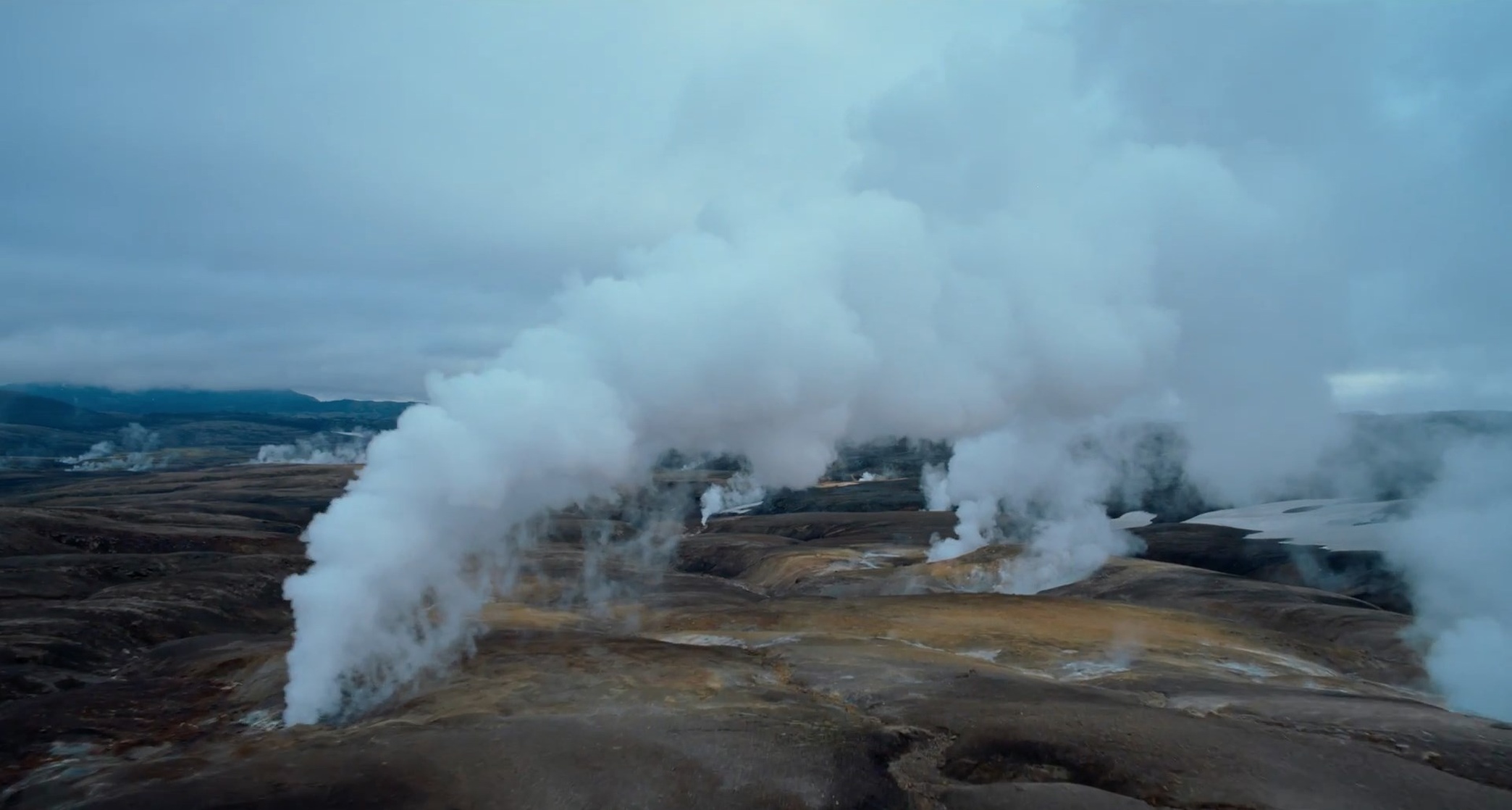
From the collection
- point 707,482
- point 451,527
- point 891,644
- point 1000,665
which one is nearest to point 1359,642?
point 1000,665

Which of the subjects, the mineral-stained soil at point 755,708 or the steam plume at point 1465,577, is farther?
the steam plume at point 1465,577

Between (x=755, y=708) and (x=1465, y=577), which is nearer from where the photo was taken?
(x=755, y=708)

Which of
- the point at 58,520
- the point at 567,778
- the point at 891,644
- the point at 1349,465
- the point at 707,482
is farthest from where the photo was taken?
the point at 707,482

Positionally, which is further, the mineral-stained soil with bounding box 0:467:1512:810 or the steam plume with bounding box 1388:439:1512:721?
the steam plume with bounding box 1388:439:1512:721

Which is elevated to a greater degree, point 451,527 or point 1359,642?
point 451,527

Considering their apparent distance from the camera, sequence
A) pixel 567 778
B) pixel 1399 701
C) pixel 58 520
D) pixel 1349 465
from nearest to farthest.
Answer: pixel 567 778, pixel 1399 701, pixel 58 520, pixel 1349 465

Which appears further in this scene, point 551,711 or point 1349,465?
point 1349,465

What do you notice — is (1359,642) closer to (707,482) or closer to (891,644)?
(891,644)

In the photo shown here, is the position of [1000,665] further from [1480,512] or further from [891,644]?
[1480,512]
